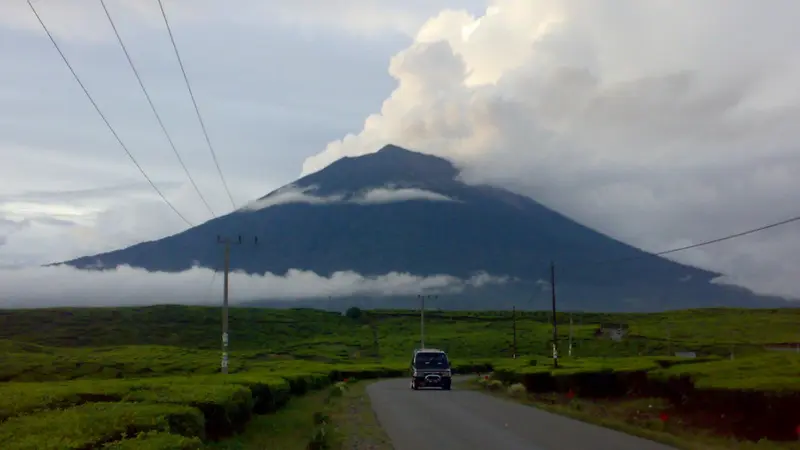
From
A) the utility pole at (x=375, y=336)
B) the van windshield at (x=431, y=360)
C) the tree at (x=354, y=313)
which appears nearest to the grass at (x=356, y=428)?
the van windshield at (x=431, y=360)

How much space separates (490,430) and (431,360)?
27536mm

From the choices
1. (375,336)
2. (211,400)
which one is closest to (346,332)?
(375,336)

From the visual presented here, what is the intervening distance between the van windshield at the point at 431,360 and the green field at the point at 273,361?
16.9 feet

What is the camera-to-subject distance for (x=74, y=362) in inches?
2685

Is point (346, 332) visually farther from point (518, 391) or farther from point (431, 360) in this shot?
point (518, 391)

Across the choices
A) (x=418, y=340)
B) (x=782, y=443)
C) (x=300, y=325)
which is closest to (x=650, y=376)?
(x=782, y=443)

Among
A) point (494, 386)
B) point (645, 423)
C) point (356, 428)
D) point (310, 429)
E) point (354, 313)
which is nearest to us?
point (356, 428)

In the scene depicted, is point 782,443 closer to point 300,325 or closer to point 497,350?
point 497,350

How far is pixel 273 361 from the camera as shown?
83312mm

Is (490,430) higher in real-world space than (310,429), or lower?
higher

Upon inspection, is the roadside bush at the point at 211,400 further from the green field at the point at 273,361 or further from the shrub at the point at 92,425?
the shrub at the point at 92,425

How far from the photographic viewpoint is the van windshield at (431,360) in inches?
1955

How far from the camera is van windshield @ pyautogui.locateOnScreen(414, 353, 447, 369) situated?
163 ft

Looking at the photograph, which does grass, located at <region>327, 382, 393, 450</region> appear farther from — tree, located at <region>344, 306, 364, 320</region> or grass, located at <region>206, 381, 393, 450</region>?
tree, located at <region>344, 306, 364, 320</region>
